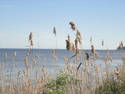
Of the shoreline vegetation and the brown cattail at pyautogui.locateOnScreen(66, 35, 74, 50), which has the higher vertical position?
→ the brown cattail at pyautogui.locateOnScreen(66, 35, 74, 50)

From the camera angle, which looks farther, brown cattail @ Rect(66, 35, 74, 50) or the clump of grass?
the clump of grass

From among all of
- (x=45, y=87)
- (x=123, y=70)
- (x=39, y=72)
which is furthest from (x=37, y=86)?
(x=123, y=70)

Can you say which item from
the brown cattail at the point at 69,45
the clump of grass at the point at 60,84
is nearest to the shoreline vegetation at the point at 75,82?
the clump of grass at the point at 60,84

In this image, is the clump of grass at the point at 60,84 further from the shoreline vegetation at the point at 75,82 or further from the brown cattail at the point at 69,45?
the brown cattail at the point at 69,45

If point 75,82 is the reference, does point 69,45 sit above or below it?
above

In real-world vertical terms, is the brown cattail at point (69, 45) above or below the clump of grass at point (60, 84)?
above

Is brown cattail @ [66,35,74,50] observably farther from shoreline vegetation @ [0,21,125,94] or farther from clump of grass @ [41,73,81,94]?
clump of grass @ [41,73,81,94]

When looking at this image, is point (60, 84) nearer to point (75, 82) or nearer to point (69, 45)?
point (75, 82)

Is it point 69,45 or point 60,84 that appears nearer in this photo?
point 69,45

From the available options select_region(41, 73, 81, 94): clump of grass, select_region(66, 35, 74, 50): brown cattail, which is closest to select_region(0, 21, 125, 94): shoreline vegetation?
select_region(41, 73, 81, 94): clump of grass

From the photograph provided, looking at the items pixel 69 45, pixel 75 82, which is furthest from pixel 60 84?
pixel 69 45

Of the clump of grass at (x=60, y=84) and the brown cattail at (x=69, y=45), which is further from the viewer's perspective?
the clump of grass at (x=60, y=84)

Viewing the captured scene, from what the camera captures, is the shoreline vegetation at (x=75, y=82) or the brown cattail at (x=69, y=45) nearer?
the brown cattail at (x=69, y=45)

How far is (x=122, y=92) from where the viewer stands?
14.6 feet
